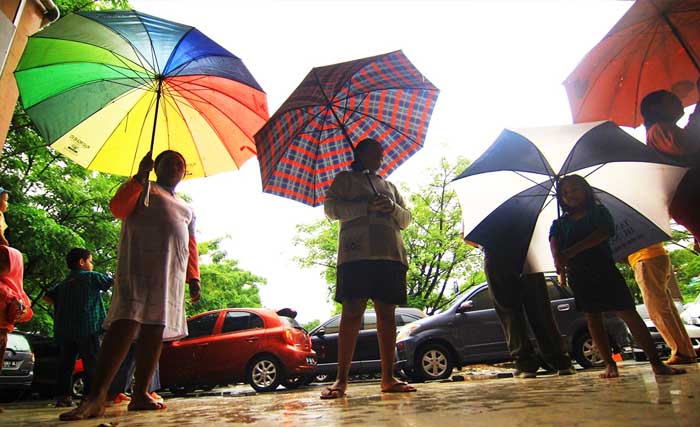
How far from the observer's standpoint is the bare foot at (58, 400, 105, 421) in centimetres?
240

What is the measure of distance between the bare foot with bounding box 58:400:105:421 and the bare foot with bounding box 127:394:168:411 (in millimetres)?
417

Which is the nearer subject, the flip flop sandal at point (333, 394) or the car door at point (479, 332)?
the flip flop sandal at point (333, 394)

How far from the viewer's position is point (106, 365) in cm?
257

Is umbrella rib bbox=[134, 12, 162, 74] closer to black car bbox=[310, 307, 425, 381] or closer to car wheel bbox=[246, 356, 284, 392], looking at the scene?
car wheel bbox=[246, 356, 284, 392]

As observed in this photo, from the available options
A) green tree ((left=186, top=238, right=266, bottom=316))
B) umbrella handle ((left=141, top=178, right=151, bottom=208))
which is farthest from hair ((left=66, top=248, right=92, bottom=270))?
green tree ((left=186, top=238, right=266, bottom=316))

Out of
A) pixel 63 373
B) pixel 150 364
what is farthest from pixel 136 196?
pixel 63 373

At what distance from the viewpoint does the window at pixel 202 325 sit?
9008mm

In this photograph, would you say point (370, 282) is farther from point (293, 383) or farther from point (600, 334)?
point (293, 383)

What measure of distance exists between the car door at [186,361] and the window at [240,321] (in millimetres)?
330

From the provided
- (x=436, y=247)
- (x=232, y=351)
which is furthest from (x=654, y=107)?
(x=436, y=247)

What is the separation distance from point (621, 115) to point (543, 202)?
3.62 ft

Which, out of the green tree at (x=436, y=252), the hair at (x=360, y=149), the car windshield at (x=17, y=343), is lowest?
the car windshield at (x=17, y=343)

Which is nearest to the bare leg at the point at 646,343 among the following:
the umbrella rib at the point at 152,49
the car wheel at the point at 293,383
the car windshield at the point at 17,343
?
the umbrella rib at the point at 152,49

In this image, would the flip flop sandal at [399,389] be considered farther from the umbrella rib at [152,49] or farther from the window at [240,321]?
the window at [240,321]
